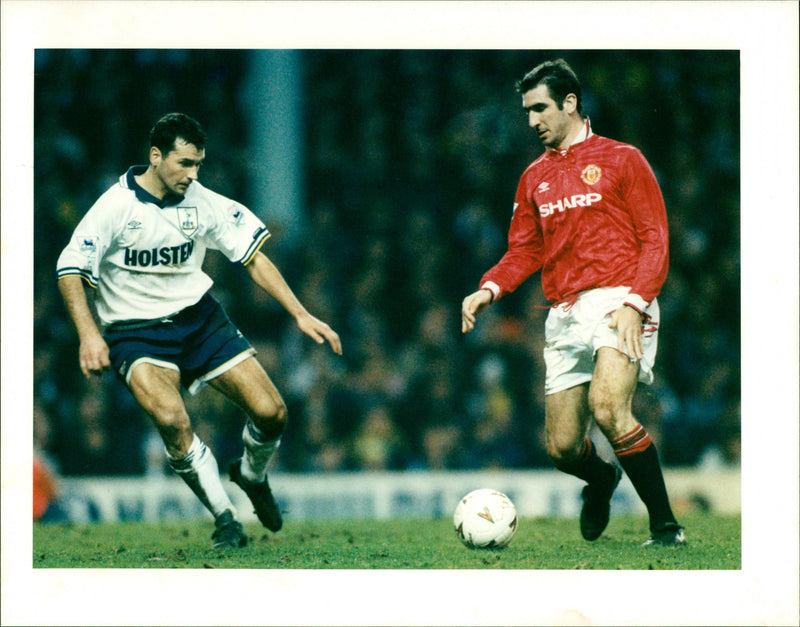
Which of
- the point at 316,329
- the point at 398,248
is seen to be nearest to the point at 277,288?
the point at 316,329

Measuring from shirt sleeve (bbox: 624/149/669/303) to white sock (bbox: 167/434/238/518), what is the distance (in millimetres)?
2663

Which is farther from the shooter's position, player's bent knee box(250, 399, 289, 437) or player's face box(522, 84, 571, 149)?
player's bent knee box(250, 399, 289, 437)

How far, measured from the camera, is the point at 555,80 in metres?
6.16

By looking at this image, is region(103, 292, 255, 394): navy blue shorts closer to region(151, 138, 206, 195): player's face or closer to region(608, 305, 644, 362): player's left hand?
region(151, 138, 206, 195): player's face

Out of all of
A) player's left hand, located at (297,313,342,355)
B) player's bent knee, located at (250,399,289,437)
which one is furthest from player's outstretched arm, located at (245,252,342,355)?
player's bent knee, located at (250,399,289,437)

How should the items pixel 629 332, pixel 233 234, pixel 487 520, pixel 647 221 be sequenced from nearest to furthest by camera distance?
1. pixel 629 332
2. pixel 647 221
3. pixel 487 520
4. pixel 233 234

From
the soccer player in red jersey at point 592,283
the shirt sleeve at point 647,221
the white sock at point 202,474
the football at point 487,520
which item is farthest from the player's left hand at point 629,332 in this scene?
the white sock at point 202,474

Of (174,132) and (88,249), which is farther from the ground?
(174,132)

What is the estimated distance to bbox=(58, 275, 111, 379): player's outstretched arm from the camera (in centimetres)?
585

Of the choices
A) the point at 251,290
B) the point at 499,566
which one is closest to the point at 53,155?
the point at 251,290

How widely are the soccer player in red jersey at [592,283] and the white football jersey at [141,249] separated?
172cm

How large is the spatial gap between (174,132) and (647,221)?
281 centimetres

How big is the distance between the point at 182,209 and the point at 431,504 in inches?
178

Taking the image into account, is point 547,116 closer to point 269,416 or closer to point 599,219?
point 599,219
